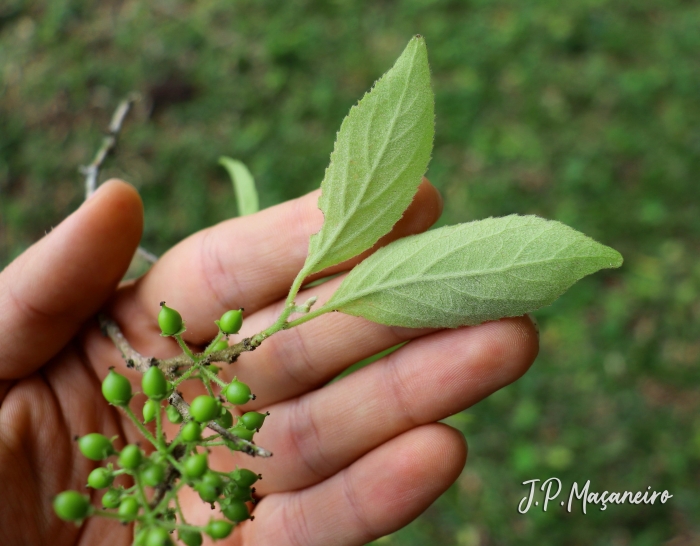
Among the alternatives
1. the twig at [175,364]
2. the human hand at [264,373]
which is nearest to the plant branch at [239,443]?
the twig at [175,364]

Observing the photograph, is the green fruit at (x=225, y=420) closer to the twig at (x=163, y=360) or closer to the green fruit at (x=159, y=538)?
the twig at (x=163, y=360)

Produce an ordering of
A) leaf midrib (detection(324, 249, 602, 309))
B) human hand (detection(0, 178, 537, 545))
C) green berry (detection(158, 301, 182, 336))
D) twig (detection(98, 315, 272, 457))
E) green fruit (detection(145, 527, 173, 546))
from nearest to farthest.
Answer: green fruit (detection(145, 527, 173, 546)) → twig (detection(98, 315, 272, 457)) → green berry (detection(158, 301, 182, 336)) → leaf midrib (detection(324, 249, 602, 309)) → human hand (detection(0, 178, 537, 545))

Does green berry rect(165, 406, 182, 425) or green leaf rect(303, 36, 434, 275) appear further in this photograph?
green leaf rect(303, 36, 434, 275)

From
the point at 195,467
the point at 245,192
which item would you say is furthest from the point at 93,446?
the point at 245,192

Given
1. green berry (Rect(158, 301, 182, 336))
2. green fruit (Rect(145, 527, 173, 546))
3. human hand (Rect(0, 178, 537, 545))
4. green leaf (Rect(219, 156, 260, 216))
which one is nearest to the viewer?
green fruit (Rect(145, 527, 173, 546))

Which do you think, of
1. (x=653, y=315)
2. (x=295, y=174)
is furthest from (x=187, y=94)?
(x=653, y=315)

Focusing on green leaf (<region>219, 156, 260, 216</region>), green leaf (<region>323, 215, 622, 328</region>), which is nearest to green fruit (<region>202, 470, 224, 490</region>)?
green leaf (<region>323, 215, 622, 328</region>)

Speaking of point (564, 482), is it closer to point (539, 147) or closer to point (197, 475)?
point (539, 147)

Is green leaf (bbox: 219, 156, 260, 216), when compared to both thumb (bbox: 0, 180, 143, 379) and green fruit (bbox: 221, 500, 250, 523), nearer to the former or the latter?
thumb (bbox: 0, 180, 143, 379)
